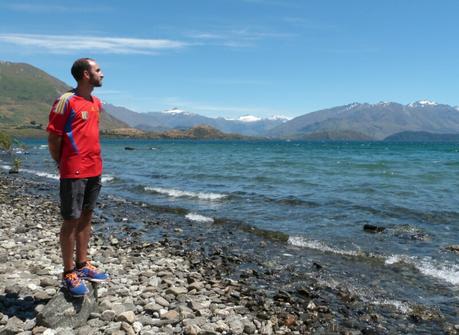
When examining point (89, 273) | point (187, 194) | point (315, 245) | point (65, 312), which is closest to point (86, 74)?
point (89, 273)

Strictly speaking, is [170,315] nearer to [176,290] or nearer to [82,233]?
[176,290]

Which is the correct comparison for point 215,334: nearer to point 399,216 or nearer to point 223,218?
point 223,218

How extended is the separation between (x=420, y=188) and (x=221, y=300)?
27.4 m

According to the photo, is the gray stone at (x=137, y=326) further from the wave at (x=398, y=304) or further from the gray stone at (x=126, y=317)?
the wave at (x=398, y=304)

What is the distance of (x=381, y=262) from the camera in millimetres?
13906

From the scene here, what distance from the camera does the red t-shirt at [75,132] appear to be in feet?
23.3

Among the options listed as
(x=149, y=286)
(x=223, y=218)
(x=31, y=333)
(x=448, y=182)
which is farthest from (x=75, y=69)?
(x=448, y=182)

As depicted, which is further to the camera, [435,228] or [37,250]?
[435,228]

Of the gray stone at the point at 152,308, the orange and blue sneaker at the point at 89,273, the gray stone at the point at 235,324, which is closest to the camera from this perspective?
the gray stone at the point at 235,324

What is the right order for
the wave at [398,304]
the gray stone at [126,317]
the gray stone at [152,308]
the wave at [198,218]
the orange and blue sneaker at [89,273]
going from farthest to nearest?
the wave at [198,218] → the wave at [398,304] → the gray stone at [152,308] → the orange and blue sneaker at [89,273] → the gray stone at [126,317]

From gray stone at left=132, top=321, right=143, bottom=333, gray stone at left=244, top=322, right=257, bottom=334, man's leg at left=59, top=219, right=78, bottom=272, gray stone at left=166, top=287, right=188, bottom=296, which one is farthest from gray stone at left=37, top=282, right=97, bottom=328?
gray stone at left=244, top=322, right=257, bottom=334

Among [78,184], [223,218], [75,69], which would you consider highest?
[75,69]

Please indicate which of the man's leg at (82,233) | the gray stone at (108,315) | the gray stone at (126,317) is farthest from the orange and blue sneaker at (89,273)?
the gray stone at (126,317)

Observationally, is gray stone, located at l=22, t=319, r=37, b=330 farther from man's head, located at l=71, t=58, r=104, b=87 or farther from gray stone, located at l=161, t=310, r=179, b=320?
man's head, located at l=71, t=58, r=104, b=87
